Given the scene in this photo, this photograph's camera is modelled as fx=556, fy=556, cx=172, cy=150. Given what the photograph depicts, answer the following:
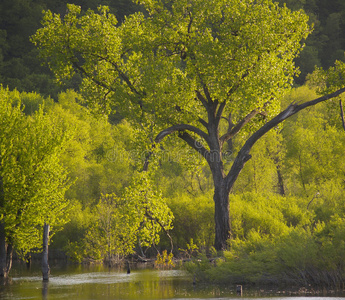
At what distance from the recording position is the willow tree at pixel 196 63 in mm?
23188

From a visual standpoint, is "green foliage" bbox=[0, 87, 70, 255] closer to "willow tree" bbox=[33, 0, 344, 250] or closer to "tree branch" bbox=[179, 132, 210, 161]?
"willow tree" bbox=[33, 0, 344, 250]

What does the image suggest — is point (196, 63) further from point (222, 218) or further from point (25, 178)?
point (25, 178)

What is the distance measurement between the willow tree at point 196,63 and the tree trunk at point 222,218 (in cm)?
4

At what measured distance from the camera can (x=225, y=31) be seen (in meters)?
23.5

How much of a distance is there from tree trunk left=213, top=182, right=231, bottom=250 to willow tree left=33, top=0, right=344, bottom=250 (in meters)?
0.04

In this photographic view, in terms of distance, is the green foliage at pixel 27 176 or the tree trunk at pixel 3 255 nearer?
the green foliage at pixel 27 176

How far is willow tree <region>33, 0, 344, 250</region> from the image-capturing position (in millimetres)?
23188

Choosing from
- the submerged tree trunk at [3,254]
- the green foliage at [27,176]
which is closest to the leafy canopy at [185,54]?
the green foliage at [27,176]

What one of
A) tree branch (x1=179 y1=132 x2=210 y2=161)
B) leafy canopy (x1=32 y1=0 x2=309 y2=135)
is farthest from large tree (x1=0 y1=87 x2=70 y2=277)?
tree branch (x1=179 y1=132 x2=210 y2=161)

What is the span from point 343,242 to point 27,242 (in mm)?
18519

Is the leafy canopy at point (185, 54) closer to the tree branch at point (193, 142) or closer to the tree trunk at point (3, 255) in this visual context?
the tree branch at point (193, 142)

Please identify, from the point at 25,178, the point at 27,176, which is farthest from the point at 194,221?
the point at 25,178

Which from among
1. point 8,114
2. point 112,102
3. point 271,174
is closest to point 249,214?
point 112,102

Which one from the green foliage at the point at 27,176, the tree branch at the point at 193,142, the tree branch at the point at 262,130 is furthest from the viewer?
the green foliage at the point at 27,176
